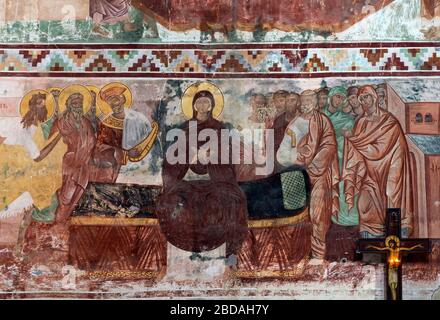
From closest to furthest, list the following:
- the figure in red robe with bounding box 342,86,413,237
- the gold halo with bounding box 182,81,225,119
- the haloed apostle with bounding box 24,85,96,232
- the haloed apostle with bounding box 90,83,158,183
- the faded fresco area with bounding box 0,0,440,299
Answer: the faded fresco area with bounding box 0,0,440,299
the figure in red robe with bounding box 342,86,413,237
the haloed apostle with bounding box 24,85,96,232
the haloed apostle with bounding box 90,83,158,183
the gold halo with bounding box 182,81,225,119

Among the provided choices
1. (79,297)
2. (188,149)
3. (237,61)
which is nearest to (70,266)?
(79,297)

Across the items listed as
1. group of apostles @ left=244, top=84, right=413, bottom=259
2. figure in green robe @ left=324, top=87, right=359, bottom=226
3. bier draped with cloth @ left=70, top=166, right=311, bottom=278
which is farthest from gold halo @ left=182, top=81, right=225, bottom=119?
figure in green robe @ left=324, top=87, right=359, bottom=226

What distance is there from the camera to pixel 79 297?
1565 cm

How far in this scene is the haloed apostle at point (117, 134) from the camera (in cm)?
1612

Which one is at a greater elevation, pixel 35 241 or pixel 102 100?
pixel 102 100

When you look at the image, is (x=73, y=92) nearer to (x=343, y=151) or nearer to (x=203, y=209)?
(x=203, y=209)

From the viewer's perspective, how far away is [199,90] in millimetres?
16328

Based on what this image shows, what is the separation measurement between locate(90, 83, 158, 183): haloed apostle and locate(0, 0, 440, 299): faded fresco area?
0.02 m

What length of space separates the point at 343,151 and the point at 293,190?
2.56 ft

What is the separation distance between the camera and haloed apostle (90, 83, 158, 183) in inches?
635

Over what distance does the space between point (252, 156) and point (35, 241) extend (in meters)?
2.79

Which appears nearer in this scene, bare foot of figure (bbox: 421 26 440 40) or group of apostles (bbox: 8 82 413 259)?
group of apostles (bbox: 8 82 413 259)

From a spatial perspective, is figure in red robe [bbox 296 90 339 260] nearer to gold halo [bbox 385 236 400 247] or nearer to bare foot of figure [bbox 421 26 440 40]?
gold halo [bbox 385 236 400 247]
